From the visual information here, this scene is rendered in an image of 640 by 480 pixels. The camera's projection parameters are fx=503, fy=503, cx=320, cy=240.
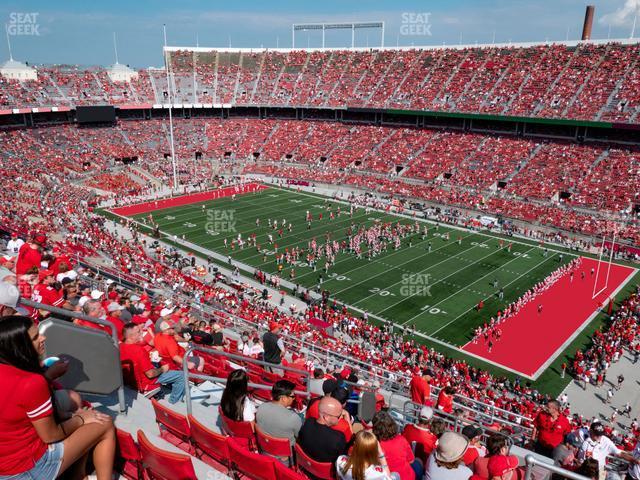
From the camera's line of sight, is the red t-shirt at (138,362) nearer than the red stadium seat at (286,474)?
No

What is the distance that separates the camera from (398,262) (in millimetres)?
30469

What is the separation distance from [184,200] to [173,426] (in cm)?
4091

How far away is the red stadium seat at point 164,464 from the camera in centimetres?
418

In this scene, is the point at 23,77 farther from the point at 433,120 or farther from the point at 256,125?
the point at 433,120

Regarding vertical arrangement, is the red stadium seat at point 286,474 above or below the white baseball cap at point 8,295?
below

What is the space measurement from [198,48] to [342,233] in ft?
159

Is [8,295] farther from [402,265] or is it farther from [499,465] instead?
[402,265]

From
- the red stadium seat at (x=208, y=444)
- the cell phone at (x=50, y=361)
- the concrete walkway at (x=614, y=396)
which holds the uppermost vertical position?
the cell phone at (x=50, y=361)

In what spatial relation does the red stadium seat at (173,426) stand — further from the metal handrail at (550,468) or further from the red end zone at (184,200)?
the red end zone at (184,200)

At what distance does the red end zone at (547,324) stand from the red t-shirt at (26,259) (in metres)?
16.7

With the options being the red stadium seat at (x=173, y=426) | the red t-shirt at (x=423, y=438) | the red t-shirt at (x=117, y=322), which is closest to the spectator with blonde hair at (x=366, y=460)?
the red t-shirt at (x=423, y=438)

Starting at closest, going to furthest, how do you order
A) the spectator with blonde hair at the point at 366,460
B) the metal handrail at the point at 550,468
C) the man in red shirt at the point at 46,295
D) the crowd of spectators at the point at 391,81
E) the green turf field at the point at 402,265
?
the metal handrail at the point at 550,468
the spectator with blonde hair at the point at 366,460
the man in red shirt at the point at 46,295
the green turf field at the point at 402,265
the crowd of spectators at the point at 391,81

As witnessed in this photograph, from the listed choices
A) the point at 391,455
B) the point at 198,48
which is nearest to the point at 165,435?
the point at 391,455

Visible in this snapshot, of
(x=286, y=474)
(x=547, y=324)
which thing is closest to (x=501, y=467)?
(x=286, y=474)
